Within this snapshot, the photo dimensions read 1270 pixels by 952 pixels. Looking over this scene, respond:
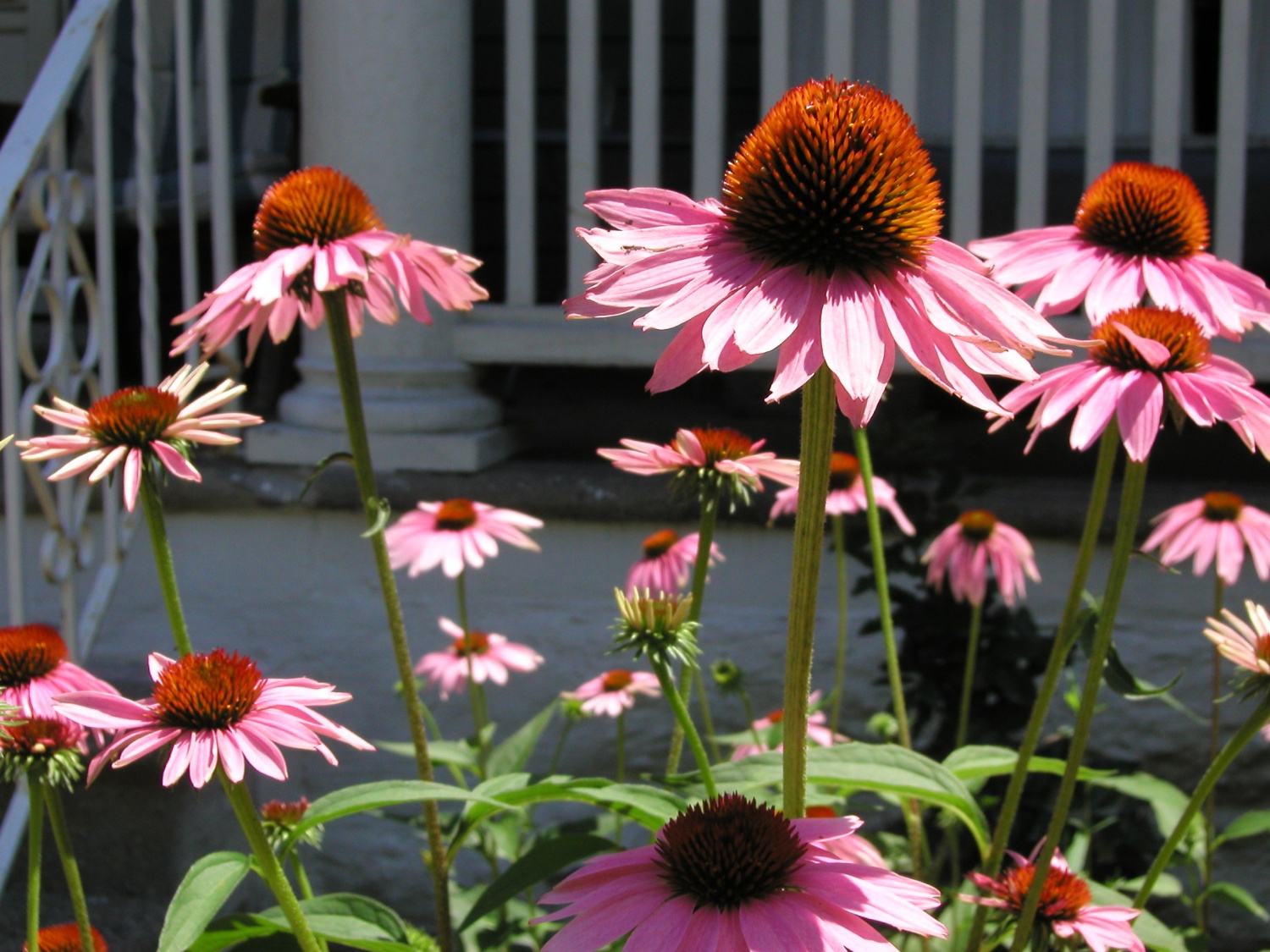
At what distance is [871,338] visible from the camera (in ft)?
2.14

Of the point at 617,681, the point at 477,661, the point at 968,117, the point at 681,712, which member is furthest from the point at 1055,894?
the point at 968,117

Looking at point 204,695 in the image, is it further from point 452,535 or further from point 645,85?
point 645,85

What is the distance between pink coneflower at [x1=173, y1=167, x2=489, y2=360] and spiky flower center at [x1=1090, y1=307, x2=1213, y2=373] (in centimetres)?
56

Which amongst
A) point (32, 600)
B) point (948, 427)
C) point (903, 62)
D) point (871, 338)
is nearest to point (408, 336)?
point (32, 600)

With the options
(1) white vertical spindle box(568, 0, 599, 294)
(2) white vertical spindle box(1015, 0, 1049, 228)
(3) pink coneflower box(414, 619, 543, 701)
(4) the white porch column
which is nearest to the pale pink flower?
(3) pink coneflower box(414, 619, 543, 701)

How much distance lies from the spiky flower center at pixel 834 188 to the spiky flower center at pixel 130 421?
1.68 ft

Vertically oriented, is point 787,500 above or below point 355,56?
below

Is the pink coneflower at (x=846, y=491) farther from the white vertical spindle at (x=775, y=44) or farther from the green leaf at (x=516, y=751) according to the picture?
the white vertical spindle at (x=775, y=44)

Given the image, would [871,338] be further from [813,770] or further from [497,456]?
[497,456]

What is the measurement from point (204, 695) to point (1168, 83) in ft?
7.72

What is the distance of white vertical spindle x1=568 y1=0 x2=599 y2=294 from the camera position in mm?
2527

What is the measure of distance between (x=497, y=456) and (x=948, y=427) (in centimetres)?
132

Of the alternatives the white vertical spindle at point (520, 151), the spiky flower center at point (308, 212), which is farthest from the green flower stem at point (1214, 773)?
the white vertical spindle at point (520, 151)

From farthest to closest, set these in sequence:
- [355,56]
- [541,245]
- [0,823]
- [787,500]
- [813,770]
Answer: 1. [541,245]
2. [355,56]
3. [0,823]
4. [787,500]
5. [813,770]
